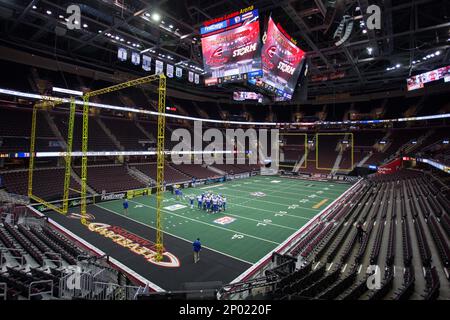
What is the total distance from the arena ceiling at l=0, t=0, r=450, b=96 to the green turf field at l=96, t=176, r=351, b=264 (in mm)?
14403

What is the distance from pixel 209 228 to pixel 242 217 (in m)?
3.61

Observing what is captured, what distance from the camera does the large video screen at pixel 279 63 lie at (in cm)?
1656

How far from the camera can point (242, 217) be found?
65.9 ft

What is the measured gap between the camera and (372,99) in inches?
1956

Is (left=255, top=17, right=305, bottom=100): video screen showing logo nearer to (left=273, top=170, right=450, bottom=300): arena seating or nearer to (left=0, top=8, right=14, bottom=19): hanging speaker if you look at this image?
(left=273, top=170, right=450, bottom=300): arena seating

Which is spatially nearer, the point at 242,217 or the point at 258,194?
the point at 242,217

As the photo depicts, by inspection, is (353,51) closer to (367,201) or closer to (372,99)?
(367,201)

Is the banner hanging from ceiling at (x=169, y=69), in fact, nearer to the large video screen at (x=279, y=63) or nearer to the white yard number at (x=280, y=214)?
the large video screen at (x=279, y=63)

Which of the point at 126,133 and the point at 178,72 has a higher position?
the point at 178,72

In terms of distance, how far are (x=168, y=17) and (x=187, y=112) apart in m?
27.7

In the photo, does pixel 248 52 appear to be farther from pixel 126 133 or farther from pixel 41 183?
pixel 126 133

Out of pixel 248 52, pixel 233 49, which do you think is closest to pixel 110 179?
pixel 233 49
